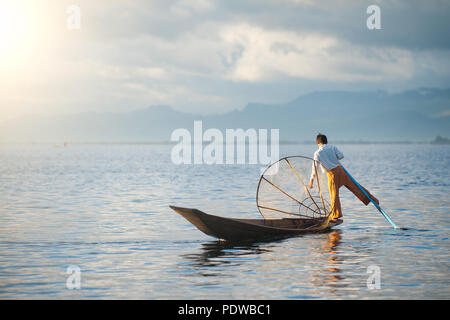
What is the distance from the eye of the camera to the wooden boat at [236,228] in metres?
13.6

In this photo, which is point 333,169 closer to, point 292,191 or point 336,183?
point 336,183

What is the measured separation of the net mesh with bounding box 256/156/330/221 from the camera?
16766 millimetres

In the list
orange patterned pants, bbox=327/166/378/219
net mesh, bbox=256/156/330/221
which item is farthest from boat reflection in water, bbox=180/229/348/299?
net mesh, bbox=256/156/330/221

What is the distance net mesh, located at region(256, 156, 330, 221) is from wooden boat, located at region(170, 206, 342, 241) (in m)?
1.07

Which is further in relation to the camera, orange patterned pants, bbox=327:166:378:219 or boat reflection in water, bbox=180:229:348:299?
orange patterned pants, bbox=327:166:378:219

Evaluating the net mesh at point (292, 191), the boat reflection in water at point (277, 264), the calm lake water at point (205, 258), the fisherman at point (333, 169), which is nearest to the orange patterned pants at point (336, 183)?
the fisherman at point (333, 169)

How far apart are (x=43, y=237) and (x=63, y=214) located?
574 cm

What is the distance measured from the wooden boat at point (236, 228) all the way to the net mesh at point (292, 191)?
3.52 feet

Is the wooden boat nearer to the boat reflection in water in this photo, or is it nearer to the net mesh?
the boat reflection in water

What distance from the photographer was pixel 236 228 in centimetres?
1422

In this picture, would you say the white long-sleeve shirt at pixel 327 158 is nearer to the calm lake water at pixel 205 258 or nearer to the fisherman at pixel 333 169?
the fisherman at pixel 333 169

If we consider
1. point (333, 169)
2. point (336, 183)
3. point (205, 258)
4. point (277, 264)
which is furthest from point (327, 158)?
point (205, 258)

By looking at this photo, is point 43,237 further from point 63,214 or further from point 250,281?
point 250,281

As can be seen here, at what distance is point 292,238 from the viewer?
588 inches
